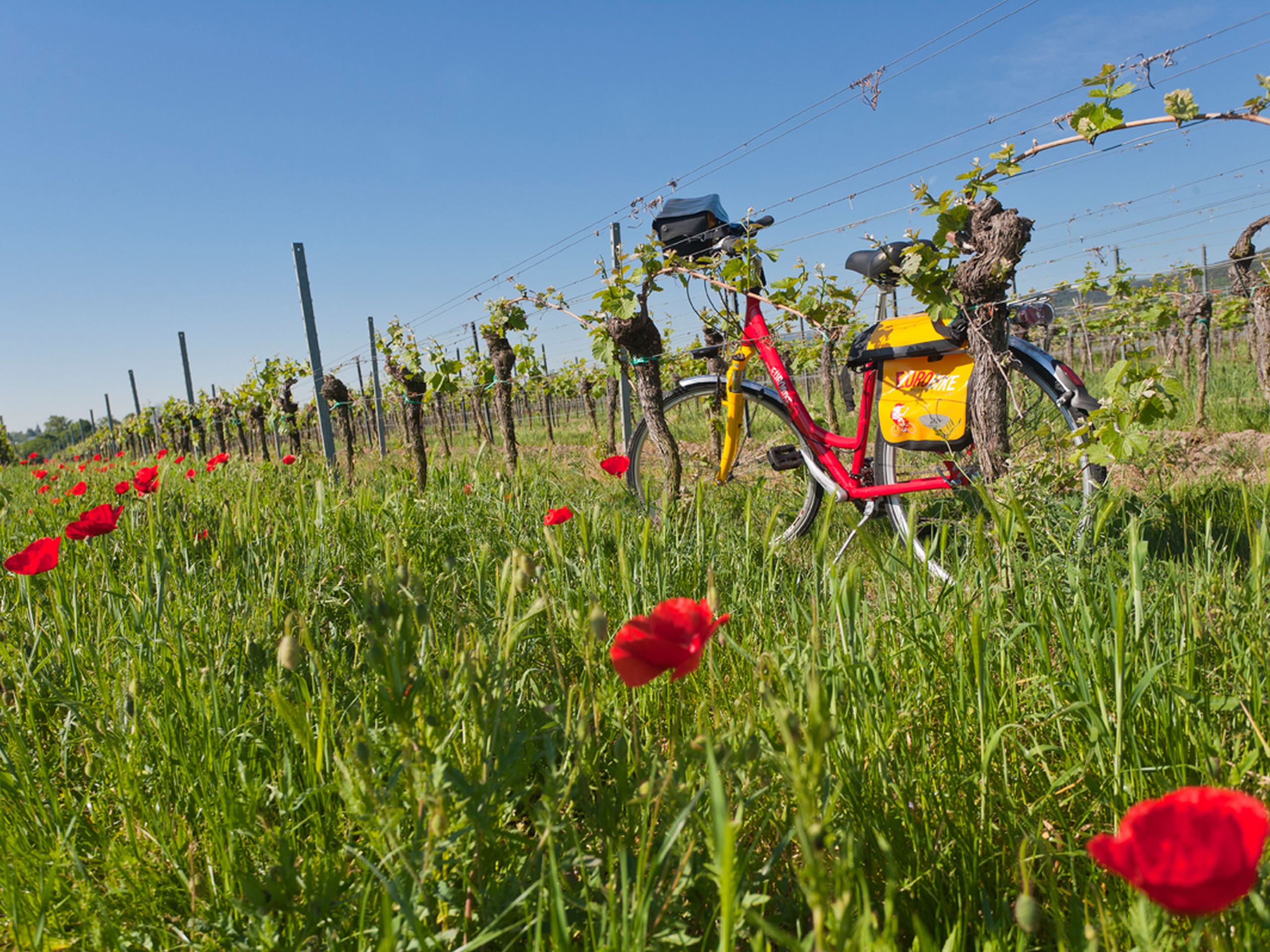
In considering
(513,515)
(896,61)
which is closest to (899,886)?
(513,515)

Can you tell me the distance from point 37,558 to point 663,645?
137 cm

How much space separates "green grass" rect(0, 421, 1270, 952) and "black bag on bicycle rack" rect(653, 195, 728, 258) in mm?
2405

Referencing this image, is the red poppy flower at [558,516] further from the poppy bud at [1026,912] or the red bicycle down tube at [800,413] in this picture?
the red bicycle down tube at [800,413]

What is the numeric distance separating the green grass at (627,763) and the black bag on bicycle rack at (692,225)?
2405 mm

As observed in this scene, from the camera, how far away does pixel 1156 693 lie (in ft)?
3.49

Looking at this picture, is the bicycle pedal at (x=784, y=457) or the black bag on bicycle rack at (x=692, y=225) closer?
the bicycle pedal at (x=784, y=457)

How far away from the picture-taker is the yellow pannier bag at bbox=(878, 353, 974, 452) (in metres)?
2.51

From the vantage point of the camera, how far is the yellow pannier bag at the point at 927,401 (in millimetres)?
2508

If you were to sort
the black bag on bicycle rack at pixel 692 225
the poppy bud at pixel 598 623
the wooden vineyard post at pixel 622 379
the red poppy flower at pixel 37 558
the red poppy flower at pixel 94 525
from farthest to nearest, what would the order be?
1. the wooden vineyard post at pixel 622 379
2. the black bag on bicycle rack at pixel 692 225
3. the red poppy flower at pixel 94 525
4. the red poppy flower at pixel 37 558
5. the poppy bud at pixel 598 623

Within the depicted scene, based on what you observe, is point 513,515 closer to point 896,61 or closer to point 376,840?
point 376,840

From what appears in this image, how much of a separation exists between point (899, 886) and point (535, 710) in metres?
0.66

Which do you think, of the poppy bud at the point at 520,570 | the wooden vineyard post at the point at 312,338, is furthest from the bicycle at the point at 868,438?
the wooden vineyard post at the point at 312,338

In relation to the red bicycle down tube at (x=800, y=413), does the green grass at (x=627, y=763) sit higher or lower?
lower

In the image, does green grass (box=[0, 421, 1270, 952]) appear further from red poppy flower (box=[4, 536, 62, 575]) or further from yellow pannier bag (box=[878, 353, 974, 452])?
yellow pannier bag (box=[878, 353, 974, 452])
